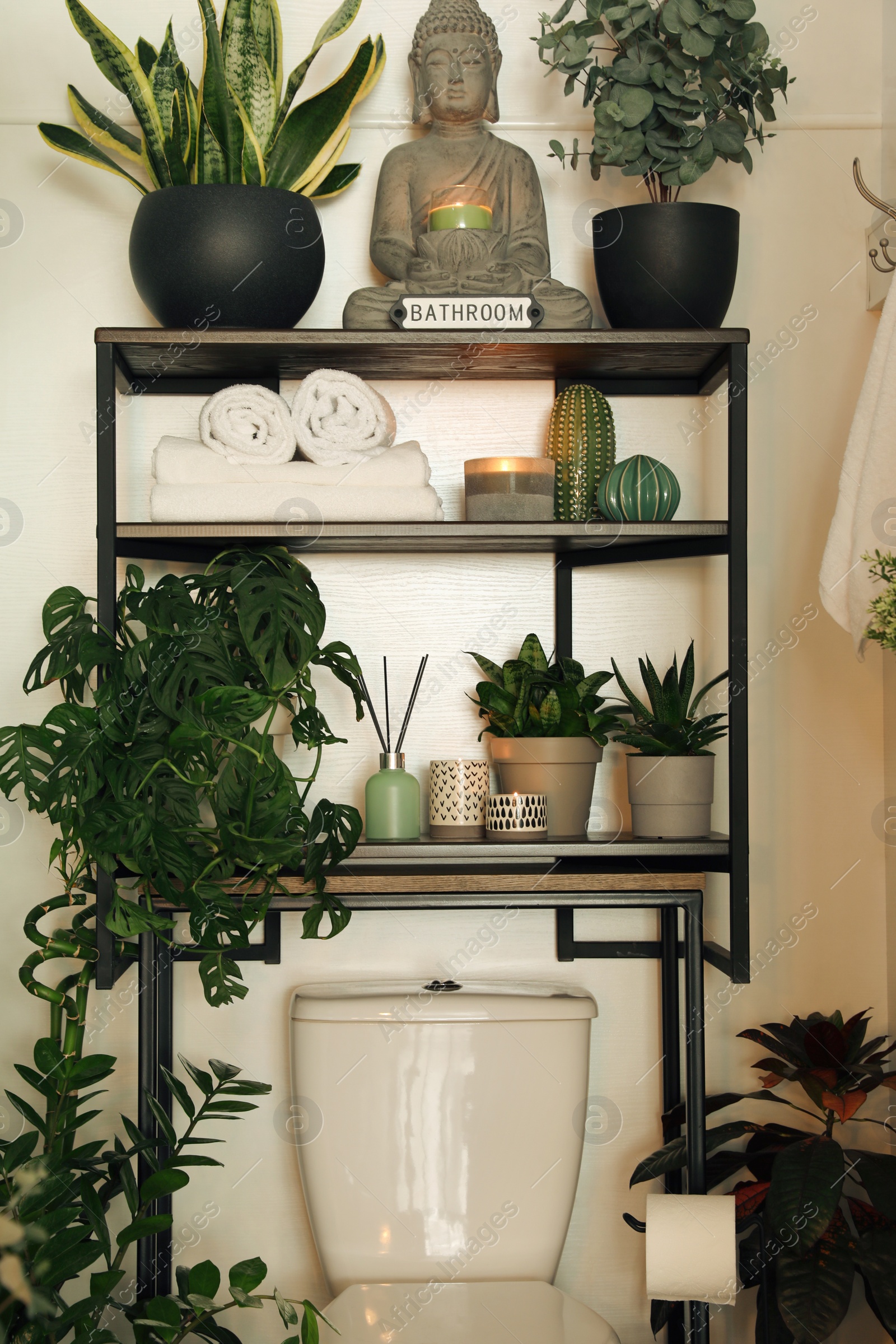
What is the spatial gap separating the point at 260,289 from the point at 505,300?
1.01 feet

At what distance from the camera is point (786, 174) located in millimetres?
1538

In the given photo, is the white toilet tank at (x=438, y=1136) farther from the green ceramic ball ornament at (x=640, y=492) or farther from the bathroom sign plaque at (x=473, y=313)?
the bathroom sign plaque at (x=473, y=313)

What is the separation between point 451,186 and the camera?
1.41 metres

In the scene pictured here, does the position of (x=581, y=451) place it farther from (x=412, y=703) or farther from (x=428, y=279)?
(x=412, y=703)

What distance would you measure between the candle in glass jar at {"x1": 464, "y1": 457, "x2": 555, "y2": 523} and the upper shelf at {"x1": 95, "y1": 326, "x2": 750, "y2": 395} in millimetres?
150

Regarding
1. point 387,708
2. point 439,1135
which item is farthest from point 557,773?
point 439,1135

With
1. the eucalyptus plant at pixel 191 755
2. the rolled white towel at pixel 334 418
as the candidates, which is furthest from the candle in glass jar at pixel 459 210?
the eucalyptus plant at pixel 191 755

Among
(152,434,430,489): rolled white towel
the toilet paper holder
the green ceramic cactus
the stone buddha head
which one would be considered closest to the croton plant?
the toilet paper holder

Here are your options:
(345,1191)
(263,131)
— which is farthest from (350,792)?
(263,131)

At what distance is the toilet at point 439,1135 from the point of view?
1.31 m

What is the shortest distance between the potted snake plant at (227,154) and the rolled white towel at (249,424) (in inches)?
3.7

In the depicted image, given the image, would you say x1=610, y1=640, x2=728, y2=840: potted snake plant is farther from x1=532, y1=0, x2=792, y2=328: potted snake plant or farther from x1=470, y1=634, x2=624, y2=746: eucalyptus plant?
x1=532, y1=0, x2=792, y2=328: potted snake plant

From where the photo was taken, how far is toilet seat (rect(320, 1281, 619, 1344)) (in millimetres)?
1135

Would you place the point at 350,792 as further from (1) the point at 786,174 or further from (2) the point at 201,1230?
(1) the point at 786,174
